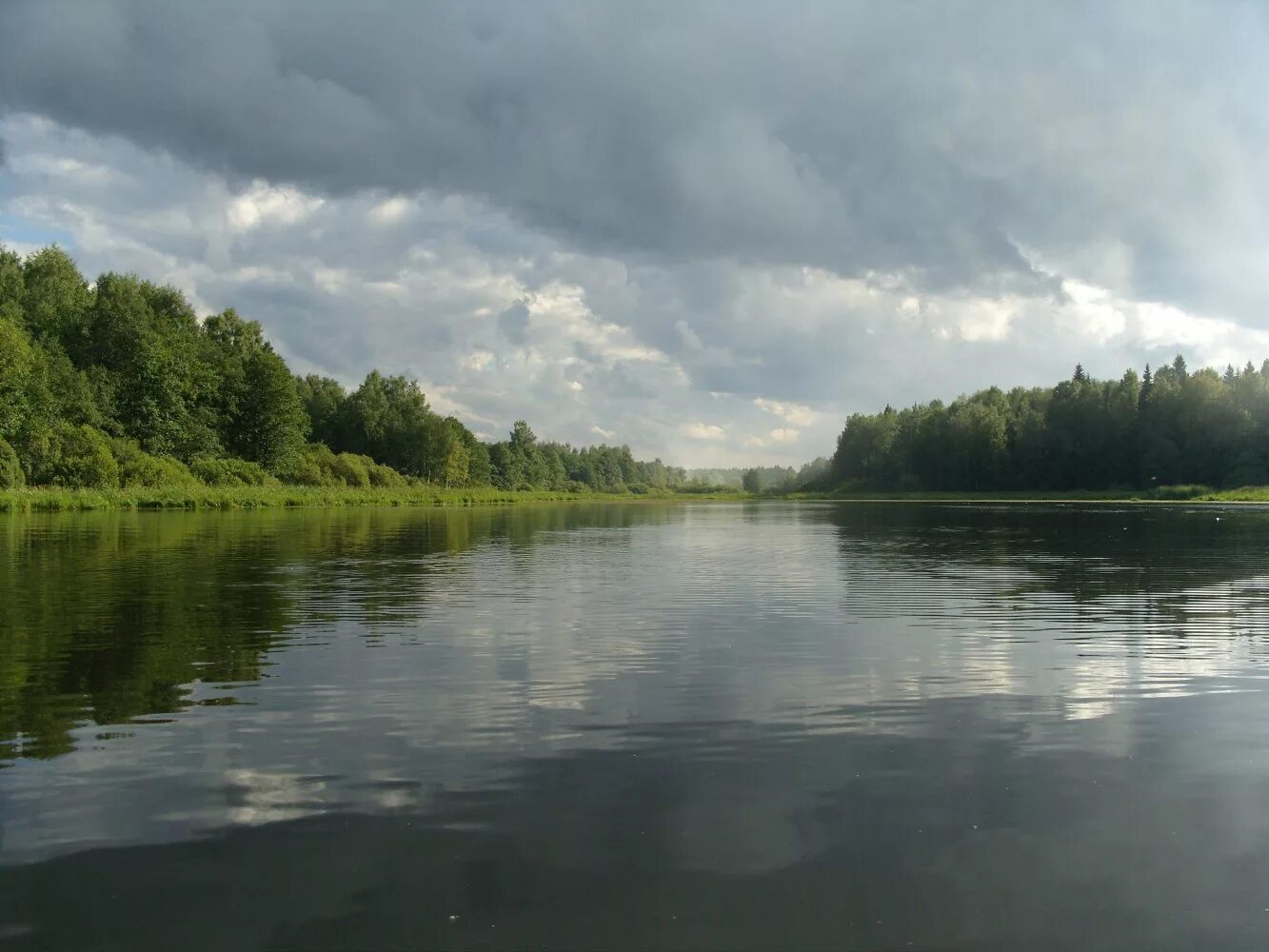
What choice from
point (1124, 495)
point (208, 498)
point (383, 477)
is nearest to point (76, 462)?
point (208, 498)

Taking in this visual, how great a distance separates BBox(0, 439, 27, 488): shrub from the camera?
65.3 meters

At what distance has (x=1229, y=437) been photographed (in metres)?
150

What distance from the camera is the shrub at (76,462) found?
243 ft

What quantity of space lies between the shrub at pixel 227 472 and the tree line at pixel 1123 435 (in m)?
131

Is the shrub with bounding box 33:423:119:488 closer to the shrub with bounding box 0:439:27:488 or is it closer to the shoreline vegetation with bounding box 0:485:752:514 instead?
the shoreline vegetation with bounding box 0:485:752:514

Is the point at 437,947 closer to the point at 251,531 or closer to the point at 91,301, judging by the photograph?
the point at 251,531

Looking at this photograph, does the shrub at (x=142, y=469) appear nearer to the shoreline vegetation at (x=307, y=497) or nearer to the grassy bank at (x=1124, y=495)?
the shoreline vegetation at (x=307, y=497)

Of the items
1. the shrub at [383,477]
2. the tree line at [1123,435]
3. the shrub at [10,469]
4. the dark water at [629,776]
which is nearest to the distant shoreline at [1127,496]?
the tree line at [1123,435]

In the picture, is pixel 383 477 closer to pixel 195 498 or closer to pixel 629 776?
pixel 195 498

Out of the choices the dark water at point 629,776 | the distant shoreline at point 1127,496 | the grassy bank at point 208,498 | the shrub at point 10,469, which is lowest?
the dark water at point 629,776

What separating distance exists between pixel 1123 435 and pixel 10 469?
16281 centimetres

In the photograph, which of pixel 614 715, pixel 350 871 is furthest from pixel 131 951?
pixel 614 715

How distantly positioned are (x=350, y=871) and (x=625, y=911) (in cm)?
188

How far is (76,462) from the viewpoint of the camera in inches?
2982
